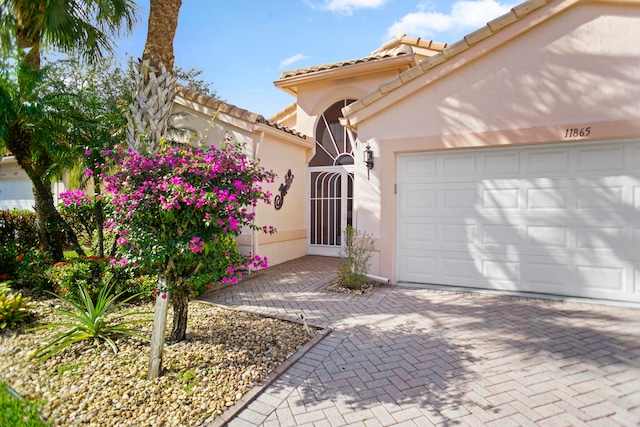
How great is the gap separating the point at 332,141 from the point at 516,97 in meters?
6.44

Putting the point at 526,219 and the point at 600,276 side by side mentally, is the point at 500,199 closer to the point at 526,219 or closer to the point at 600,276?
the point at 526,219

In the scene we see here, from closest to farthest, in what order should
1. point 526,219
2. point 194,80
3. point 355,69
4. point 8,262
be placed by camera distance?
point 526,219 → point 8,262 → point 355,69 → point 194,80

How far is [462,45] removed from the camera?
6805 millimetres

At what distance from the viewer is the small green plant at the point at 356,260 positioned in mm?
7465

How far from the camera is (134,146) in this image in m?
5.06

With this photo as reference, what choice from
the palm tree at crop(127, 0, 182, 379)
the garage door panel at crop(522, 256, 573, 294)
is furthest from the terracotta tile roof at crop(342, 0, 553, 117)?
the garage door panel at crop(522, 256, 573, 294)

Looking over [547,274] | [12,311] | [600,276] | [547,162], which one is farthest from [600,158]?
[12,311]

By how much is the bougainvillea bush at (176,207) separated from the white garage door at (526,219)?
4.77m

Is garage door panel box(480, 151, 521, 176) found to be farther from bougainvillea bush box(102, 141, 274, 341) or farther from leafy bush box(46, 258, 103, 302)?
leafy bush box(46, 258, 103, 302)

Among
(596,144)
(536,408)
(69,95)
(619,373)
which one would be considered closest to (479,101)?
(596,144)

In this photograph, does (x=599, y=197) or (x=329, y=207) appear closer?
(x=599, y=197)

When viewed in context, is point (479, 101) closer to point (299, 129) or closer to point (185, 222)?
point (185, 222)

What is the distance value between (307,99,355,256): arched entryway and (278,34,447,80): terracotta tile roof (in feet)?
4.18

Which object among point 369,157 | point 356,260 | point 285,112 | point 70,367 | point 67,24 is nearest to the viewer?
point 70,367
